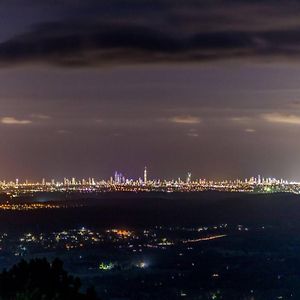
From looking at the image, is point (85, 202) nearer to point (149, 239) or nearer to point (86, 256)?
point (149, 239)

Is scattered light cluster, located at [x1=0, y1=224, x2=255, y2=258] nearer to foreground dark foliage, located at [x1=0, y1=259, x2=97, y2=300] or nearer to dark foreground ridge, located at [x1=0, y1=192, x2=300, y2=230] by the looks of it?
dark foreground ridge, located at [x1=0, y1=192, x2=300, y2=230]

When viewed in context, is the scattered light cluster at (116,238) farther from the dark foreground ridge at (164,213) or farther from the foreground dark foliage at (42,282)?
Result: the foreground dark foliage at (42,282)

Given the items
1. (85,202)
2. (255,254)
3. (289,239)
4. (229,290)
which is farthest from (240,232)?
(85,202)

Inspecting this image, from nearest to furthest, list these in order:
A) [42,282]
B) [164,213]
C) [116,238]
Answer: [42,282] < [116,238] < [164,213]

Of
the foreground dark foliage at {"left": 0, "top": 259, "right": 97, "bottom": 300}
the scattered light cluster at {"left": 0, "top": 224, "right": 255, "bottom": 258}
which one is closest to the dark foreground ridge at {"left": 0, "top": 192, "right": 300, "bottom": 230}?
the scattered light cluster at {"left": 0, "top": 224, "right": 255, "bottom": 258}

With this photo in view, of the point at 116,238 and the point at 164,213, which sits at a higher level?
the point at 164,213

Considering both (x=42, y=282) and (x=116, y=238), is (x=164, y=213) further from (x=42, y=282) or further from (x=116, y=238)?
(x=42, y=282)

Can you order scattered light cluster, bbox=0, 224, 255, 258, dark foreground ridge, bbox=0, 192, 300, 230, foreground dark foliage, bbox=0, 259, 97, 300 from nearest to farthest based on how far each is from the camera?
foreground dark foliage, bbox=0, 259, 97, 300, scattered light cluster, bbox=0, 224, 255, 258, dark foreground ridge, bbox=0, 192, 300, 230

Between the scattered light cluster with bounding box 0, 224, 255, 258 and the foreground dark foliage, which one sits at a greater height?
the foreground dark foliage

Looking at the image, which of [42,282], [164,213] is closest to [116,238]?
[164,213]

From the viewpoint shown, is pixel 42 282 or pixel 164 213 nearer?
pixel 42 282
